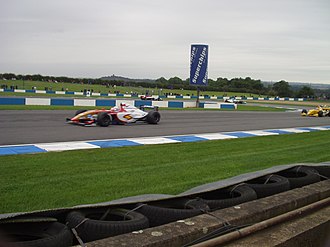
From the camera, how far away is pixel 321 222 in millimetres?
3857

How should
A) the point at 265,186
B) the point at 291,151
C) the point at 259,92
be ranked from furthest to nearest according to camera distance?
the point at 259,92, the point at 291,151, the point at 265,186

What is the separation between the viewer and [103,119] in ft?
44.5

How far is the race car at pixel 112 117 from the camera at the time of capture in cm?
1353

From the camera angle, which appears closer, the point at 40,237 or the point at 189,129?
the point at 40,237

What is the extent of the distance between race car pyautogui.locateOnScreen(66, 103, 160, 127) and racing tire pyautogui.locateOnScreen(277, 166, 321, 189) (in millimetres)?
8798

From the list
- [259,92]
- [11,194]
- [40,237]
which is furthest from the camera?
[259,92]

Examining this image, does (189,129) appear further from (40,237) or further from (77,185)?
(40,237)

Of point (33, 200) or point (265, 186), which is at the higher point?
point (265, 186)

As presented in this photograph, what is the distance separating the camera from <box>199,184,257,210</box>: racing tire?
3873 millimetres

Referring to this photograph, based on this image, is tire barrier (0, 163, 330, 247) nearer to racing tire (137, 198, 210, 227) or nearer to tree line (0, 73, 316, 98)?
racing tire (137, 198, 210, 227)

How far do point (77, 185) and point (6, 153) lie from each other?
9.93 feet

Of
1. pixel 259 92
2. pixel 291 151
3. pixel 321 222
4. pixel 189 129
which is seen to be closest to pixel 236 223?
pixel 321 222

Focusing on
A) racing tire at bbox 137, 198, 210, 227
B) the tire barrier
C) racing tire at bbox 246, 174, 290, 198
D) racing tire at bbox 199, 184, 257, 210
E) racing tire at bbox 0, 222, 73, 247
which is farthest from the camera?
racing tire at bbox 246, 174, 290, 198

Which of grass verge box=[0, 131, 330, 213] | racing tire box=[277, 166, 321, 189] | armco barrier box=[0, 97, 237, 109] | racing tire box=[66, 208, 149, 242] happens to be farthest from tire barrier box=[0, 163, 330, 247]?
armco barrier box=[0, 97, 237, 109]
